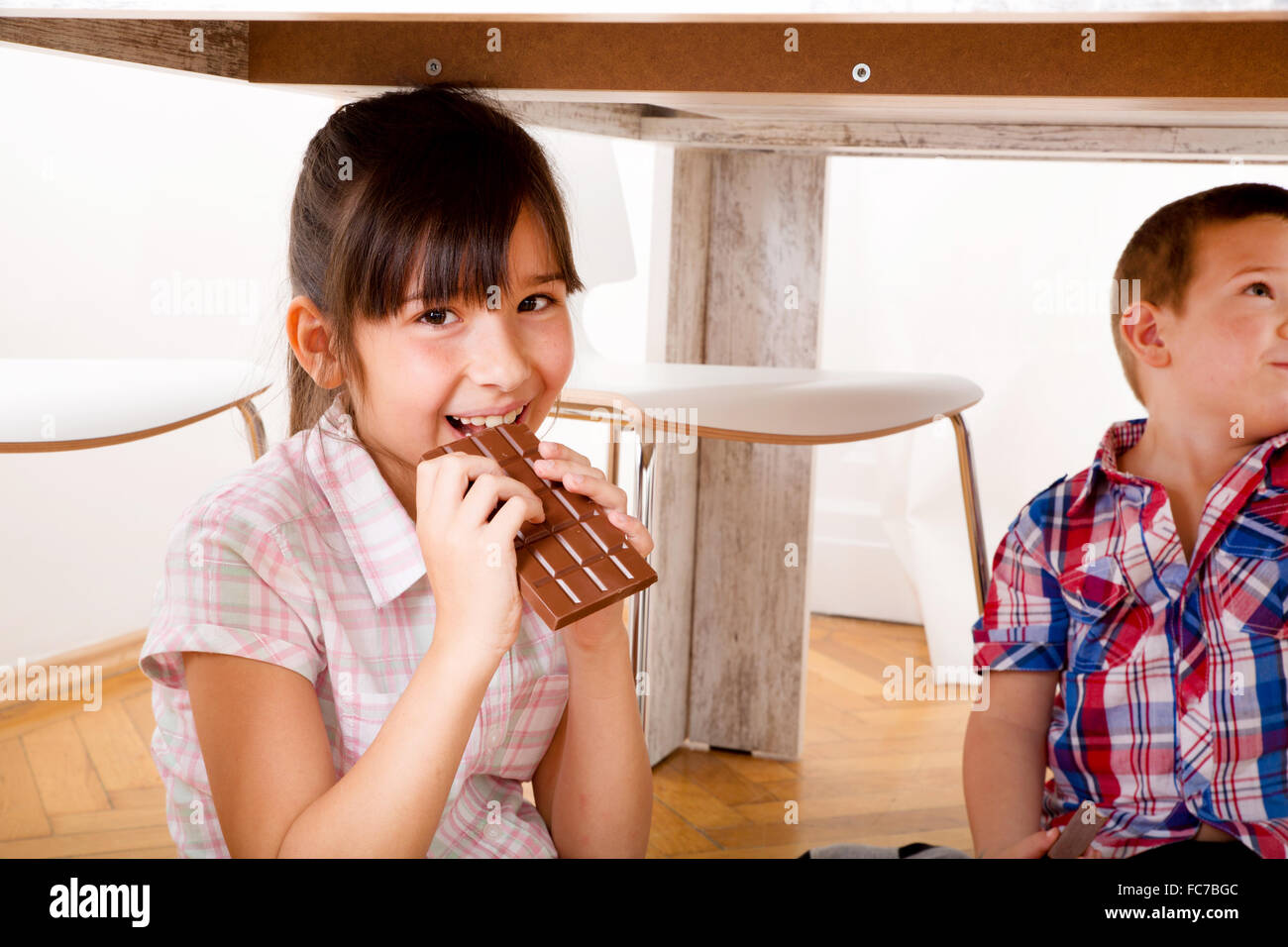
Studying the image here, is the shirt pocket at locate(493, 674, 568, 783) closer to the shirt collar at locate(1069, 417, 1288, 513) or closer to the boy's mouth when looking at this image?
the boy's mouth

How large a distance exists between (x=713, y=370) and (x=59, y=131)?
1024 mm

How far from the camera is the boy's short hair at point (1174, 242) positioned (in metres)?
0.79

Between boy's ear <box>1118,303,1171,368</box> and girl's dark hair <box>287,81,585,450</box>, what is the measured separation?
430 millimetres

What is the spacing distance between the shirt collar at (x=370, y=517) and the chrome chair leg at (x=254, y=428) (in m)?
0.31

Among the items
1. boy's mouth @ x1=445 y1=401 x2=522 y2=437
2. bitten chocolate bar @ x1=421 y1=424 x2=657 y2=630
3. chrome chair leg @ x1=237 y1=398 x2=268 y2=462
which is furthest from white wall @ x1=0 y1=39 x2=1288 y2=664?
bitten chocolate bar @ x1=421 y1=424 x2=657 y2=630

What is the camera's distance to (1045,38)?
60 centimetres

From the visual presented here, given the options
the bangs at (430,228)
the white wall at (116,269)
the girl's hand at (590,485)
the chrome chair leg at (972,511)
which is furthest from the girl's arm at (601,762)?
the white wall at (116,269)

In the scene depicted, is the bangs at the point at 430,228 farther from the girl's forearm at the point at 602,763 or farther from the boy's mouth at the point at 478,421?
the girl's forearm at the point at 602,763

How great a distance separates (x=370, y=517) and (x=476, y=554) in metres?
0.16

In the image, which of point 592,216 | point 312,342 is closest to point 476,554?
point 312,342

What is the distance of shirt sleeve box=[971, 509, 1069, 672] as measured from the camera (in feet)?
2.55
